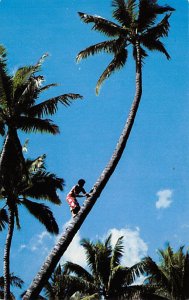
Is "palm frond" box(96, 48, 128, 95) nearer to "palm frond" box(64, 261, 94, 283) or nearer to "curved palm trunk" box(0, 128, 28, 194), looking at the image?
"curved palm trunk" box(0, 128, 28, 194)

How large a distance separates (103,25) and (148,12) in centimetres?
184

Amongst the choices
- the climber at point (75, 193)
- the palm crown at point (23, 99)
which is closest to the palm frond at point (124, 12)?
the palm crown at point (23, 99)

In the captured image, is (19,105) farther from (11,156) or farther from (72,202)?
(72,202)

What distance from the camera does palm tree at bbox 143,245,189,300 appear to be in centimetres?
2438

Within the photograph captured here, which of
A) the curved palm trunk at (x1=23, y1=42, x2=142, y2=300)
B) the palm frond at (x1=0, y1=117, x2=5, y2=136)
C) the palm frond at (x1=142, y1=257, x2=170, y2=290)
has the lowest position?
the curved palm trunk at (x1=23, y1=42, x2=142, y2=300)

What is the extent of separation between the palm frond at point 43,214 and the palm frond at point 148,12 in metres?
9.70

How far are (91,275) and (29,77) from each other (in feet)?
44.9

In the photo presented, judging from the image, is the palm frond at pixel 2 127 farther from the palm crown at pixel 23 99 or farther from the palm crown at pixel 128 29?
the palm crown at pixel 128 29

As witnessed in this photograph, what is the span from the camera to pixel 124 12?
1700 centimetres

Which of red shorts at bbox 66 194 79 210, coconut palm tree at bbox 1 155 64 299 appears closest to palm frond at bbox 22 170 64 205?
coconut palm tree at bbox 1 155 64 299

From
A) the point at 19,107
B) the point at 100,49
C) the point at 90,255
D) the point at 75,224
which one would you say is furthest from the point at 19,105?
the point at 90,255

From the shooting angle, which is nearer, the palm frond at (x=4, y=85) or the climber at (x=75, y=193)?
the climber at (x=75, y=193)

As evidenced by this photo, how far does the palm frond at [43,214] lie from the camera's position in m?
20.9

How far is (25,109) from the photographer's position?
16688 mm
